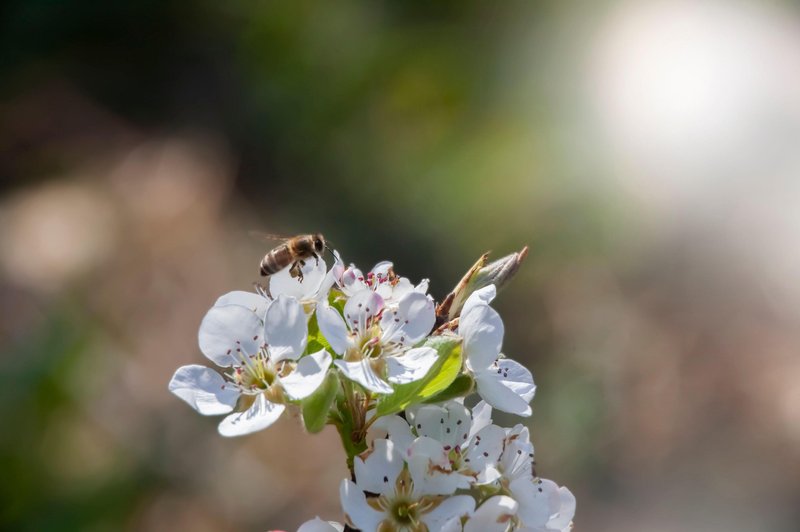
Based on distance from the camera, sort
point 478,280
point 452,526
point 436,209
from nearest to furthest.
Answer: point 452,526, point 478,280, point 436,209

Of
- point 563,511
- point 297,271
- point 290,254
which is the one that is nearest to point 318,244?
point 290,254

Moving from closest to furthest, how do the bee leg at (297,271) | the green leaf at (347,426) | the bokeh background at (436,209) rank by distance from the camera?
the green leaf at (347,426) → the bee leg at (297,271) → the bokeh background at (436,209)

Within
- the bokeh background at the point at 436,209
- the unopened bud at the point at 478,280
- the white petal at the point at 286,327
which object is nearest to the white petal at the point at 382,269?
the unopened bud at the point at 478,280

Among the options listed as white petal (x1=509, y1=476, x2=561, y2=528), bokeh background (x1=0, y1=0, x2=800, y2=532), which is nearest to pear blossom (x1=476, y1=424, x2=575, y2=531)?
white petal (x1=509, y1=476, x2=561, y2=528)

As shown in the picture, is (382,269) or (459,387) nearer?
(459,387)

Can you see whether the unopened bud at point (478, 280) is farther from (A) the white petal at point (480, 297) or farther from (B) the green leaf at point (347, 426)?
(B) the green leaf at point (347, 426)

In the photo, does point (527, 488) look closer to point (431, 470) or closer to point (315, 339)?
point (431, 470)

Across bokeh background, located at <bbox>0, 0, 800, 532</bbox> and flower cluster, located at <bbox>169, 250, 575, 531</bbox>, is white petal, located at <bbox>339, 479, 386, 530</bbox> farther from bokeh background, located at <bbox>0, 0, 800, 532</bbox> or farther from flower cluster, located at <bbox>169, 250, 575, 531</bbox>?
bokeh background, located at <bbox>0, 0, 800, 532</bbox>
